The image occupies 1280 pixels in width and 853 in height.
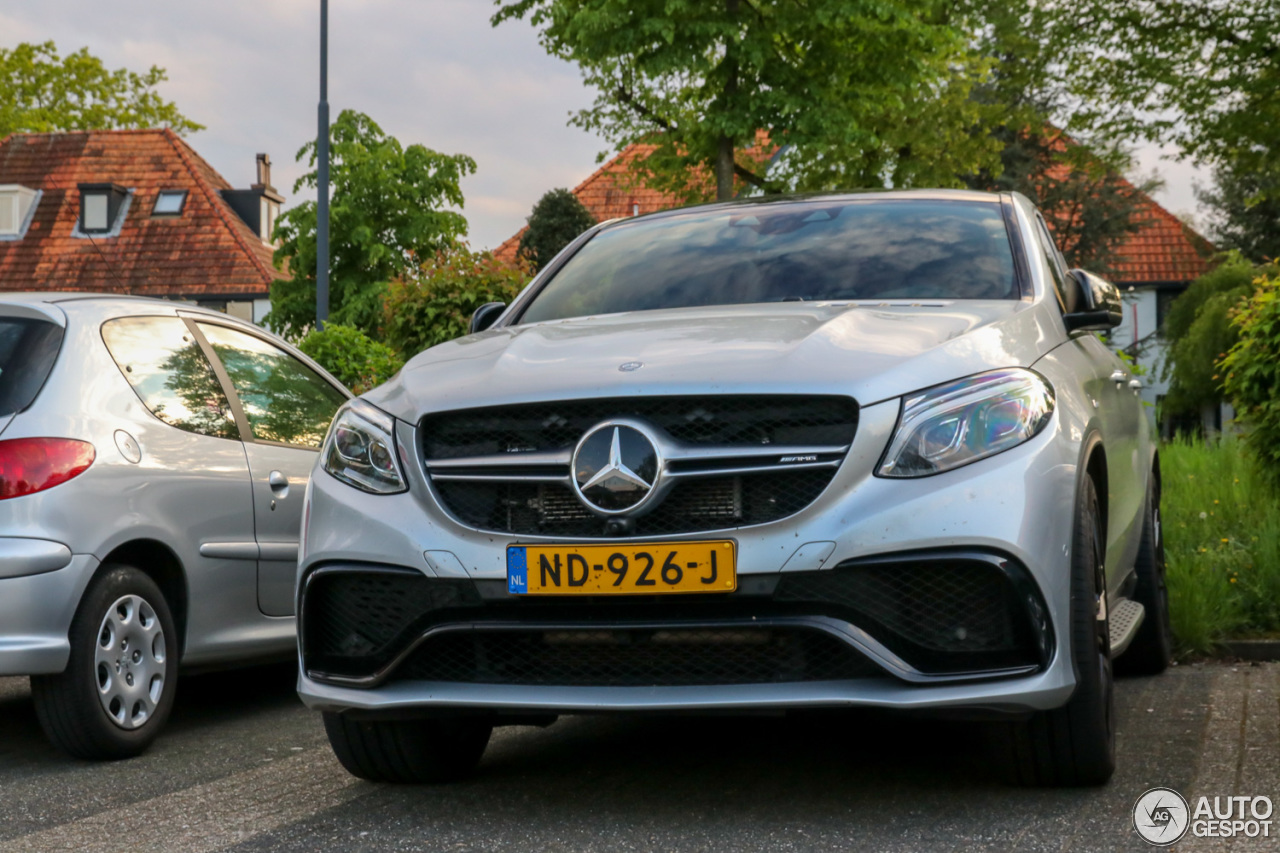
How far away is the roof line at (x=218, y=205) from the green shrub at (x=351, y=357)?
2822 centimetres

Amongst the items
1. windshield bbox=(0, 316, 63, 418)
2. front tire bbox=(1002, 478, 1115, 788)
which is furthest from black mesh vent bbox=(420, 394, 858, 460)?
windshield bbox=(0, 316, 63, 418)

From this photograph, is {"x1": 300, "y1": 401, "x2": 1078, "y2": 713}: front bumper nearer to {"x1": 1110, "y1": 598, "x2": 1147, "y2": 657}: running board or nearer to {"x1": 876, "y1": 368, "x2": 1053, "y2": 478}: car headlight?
{"x1": 876, "y1": 368, "x2": 1053, "y2": 478}: car headlight

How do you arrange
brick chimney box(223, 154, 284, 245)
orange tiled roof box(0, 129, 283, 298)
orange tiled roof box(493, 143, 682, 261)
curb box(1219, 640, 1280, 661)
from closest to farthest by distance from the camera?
1. curb box(1219, 640, 1280, 661)
2. orange tiled roof box(493, 143, 682, 261)
3. orange tiled roof box(0, 129, 283, 298)
4. brick chimney box(223, 154, 284, 245)

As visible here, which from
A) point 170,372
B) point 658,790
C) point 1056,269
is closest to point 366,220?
point 170,372

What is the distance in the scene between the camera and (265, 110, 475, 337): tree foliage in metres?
31.0

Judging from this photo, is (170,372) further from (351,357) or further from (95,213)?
(95,213)

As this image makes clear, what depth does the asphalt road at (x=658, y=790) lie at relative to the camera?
11.8ft

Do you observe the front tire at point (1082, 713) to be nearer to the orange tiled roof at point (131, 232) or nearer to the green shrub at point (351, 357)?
the green shrub at point (351, 357)

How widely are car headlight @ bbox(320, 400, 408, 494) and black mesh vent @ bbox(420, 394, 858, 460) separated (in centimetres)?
11

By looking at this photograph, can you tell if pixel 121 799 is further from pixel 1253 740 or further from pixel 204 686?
pixel 1253 740

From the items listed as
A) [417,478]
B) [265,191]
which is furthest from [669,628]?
[265,191]

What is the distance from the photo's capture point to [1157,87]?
62.2 feet

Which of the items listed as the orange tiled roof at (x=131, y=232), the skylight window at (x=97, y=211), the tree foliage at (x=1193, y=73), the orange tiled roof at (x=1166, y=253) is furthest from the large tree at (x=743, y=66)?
Answer: the skylight window at (x=97, y=211)

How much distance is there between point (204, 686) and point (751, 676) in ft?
13.1
